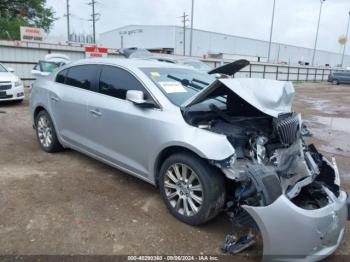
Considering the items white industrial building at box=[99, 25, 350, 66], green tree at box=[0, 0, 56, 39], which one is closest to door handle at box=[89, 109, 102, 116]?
green tree at box=[0, 0, 56, 39]

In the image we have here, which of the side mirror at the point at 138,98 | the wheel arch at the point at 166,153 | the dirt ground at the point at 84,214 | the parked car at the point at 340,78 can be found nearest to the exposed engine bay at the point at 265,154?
the wheel arch at the point at 166,153

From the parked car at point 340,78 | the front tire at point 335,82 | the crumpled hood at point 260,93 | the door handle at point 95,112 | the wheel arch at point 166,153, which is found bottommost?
the front tire at point 335,82

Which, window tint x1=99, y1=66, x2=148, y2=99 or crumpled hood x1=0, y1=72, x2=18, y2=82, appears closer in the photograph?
window tint x1=99, y1=66, x2=148, y2=99

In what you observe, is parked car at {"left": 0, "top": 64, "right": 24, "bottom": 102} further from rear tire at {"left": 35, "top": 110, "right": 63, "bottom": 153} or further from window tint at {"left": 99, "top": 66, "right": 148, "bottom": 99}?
window tint at {"left": 99, "top": 66, "right": 148, "bottom": 99}

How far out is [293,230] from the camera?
2.45m

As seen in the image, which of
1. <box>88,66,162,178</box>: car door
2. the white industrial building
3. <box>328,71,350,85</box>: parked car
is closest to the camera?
<box>88,66,162,178</box>: car door

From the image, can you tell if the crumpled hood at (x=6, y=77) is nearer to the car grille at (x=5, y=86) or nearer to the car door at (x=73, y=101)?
the car grille at (x=5, y=86)

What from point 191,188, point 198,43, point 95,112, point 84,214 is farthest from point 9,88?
point 198,43

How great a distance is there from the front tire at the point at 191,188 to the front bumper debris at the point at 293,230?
476 millimetres

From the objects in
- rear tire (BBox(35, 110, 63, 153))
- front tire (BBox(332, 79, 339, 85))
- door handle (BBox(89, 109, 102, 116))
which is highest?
door handle (BBox(89, 109, 102, 116))

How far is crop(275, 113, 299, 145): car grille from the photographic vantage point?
10.2ft

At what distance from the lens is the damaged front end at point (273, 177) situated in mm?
2480

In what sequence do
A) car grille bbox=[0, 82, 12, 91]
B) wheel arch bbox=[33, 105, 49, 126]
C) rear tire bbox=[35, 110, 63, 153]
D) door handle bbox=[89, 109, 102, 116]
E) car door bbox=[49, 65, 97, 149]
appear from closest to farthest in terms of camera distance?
door handle bbox=[89, 109, 102, 116] < car door bbox=[49, 65, 97, 149] < rear tire bbox=[35, 110, 63, 153] < wheel arch bbox=[33, 105, 49, 126] < car grille bbox=[0, 82, 12, 91]

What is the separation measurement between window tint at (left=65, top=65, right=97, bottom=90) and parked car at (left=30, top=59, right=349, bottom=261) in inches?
1.2
